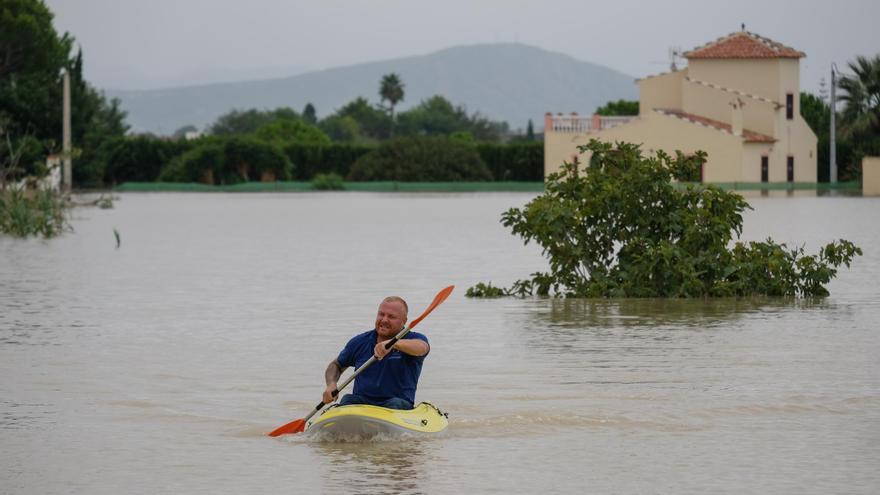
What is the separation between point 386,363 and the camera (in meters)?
12.3

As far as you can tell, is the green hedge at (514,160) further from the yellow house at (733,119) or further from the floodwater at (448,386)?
the floodwater at (448,386)

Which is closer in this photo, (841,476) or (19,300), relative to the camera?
(841,476)

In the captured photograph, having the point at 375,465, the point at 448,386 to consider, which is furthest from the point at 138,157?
the point at 375,465

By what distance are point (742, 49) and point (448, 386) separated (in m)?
71.4

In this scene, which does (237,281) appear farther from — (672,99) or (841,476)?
(672,99)

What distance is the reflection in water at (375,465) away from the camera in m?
11.0

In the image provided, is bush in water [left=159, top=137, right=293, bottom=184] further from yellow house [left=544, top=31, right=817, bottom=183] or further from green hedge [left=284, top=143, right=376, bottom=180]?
yellow house [left=544, top=31, right=817, bottom=183]

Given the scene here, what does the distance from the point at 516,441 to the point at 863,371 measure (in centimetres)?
481

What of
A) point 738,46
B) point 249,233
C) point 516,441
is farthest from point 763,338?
point 738,46

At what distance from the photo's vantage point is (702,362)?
55.9 feet

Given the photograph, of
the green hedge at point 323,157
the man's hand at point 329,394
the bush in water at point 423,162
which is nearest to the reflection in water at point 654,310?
the man's hand at point 329,394

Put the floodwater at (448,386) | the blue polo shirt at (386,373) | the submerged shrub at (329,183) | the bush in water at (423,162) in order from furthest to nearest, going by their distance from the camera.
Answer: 1. the submerged shrub at (329,183)
2. the bush in water at (423,162)
3. the blue polo shirt at (386,373)
4. the floodwater at (448,386)

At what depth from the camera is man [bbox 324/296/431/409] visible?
12219mm

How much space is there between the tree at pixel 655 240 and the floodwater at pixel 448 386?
50 cm
